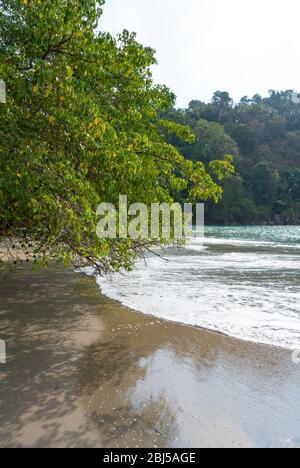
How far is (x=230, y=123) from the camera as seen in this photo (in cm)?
11406

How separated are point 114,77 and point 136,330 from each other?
14.5ft

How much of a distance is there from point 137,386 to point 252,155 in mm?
107655

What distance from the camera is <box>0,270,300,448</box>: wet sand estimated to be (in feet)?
12.1

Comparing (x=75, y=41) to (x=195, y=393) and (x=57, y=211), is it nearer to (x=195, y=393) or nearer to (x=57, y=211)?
(x=57, y=211)

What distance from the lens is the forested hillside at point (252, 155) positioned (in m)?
88.0

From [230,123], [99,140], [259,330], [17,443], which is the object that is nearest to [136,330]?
Answer: [259,330]

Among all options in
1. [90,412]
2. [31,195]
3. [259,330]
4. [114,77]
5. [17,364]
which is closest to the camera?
[90,412]

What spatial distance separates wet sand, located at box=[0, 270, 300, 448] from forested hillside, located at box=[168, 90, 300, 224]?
261 ft

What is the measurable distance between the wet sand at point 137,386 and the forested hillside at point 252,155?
79.7m
